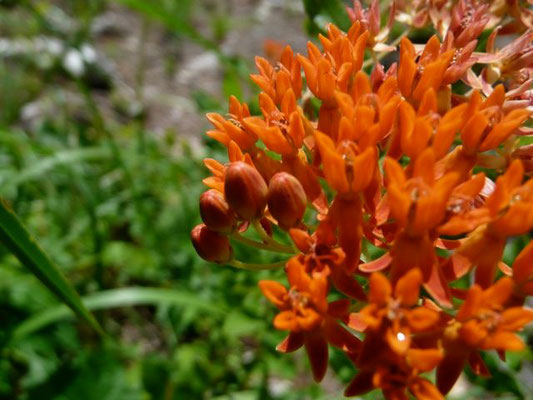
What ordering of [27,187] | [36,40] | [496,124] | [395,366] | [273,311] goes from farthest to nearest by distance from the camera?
[36,40] < [27,187] < [273,311] < [496,124] < [395,366]

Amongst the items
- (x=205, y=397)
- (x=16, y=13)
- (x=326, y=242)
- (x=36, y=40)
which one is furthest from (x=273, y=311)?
(x=16, y=13)

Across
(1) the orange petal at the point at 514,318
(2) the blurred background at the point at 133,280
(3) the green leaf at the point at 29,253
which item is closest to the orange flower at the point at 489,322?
(1) the orange petal at the point at 514,318

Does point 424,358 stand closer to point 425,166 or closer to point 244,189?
point 425,166

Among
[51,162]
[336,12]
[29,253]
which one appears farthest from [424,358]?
[51,162]

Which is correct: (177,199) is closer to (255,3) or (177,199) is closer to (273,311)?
(273,311)

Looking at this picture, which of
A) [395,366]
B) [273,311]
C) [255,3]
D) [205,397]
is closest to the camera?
[395,366]

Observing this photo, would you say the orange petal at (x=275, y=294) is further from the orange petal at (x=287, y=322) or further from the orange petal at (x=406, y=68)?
the orange petal at (x=406, y=68)

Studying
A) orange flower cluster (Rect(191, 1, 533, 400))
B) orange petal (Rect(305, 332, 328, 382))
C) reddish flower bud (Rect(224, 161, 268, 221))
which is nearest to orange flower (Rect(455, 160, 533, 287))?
orange flower cluster (Rect(191, 1, 533, 400))
